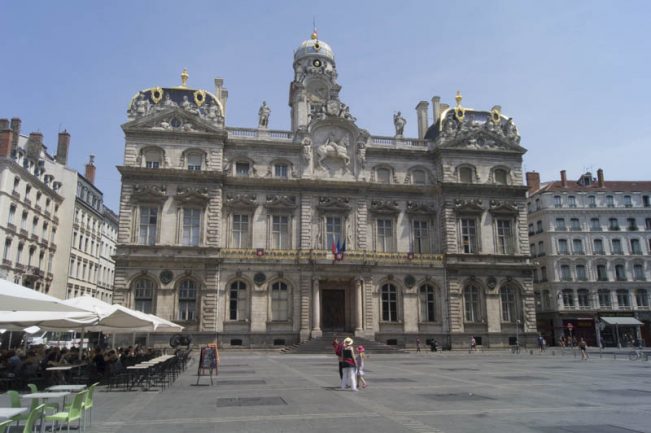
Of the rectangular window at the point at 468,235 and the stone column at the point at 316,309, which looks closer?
the stone column at the point at 316,309

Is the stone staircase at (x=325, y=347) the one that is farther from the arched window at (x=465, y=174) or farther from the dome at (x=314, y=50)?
the dome at (x=314, y=50)

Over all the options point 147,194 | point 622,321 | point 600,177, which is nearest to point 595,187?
point 600,177

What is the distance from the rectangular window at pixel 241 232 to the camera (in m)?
42.5

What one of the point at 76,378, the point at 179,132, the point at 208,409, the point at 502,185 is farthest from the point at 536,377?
the point at 179,132

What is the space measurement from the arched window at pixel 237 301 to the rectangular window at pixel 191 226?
4.60m

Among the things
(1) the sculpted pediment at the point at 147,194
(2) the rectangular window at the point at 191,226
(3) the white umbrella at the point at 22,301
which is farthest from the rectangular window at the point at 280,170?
(3) the white umbrella at the point at 22,301

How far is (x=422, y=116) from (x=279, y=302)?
2376 cm

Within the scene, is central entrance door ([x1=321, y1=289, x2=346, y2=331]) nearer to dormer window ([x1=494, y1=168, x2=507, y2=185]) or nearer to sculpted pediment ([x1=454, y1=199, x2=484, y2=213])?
sculpted pediment ([x1=454, y1=199, x2=484, y2=213])

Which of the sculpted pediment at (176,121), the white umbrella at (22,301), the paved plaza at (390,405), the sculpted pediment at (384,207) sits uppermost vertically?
the sculpted pediment at (176,121)

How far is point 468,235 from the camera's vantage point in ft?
149

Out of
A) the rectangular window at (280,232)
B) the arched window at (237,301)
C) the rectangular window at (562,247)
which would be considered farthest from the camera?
the rectangular window at (562,247)

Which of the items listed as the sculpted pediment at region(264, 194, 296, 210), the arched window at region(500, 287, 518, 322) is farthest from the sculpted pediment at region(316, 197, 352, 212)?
the arched window at region(500, 287, 518, 322)

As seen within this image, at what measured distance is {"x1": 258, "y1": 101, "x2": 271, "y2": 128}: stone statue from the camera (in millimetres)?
45753

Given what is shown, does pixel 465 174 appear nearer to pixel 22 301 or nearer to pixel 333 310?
pixel 333 310
